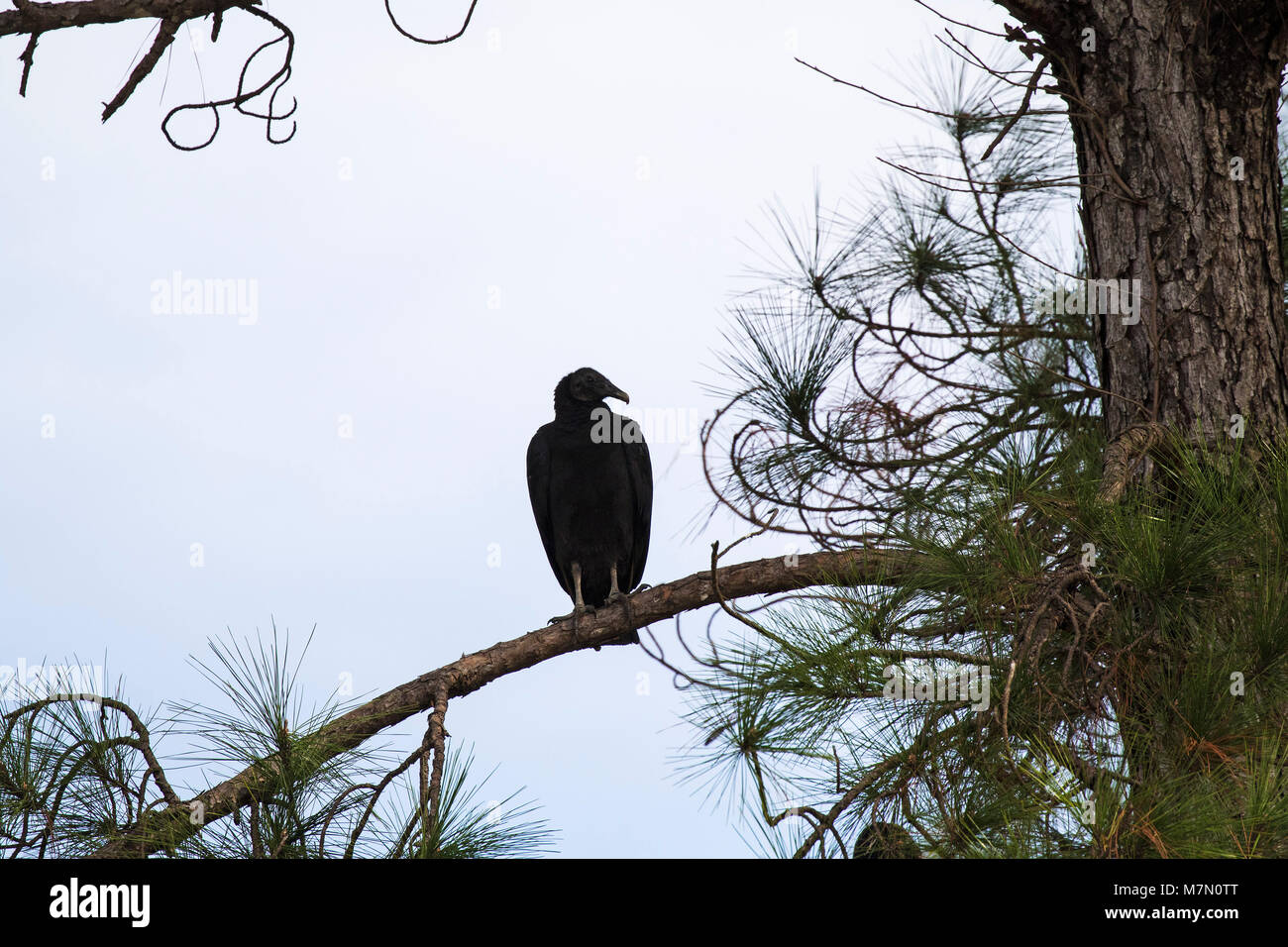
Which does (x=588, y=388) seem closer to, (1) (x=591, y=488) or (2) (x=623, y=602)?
(1) (x=591, y=488)

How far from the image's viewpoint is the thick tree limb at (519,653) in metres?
1.76

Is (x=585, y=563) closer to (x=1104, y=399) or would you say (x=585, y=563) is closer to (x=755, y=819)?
(x=1104, y=399)

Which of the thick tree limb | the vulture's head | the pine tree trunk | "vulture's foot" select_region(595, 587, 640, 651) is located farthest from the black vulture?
the pine tree trunk

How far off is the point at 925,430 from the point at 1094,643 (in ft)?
4.27

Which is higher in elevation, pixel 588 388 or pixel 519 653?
pixel 588 388

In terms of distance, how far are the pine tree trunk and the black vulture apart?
1.83m

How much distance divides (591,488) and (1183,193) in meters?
2.16

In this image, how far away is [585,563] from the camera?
4.05 m

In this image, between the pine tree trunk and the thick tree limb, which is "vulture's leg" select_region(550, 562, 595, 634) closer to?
the thick tree limb

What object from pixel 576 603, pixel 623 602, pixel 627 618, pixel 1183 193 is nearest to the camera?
pixel 1183 193

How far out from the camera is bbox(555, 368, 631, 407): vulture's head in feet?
13.6

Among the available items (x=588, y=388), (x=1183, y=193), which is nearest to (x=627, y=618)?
(x=588, y=388)

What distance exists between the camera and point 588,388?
4.18 meters
